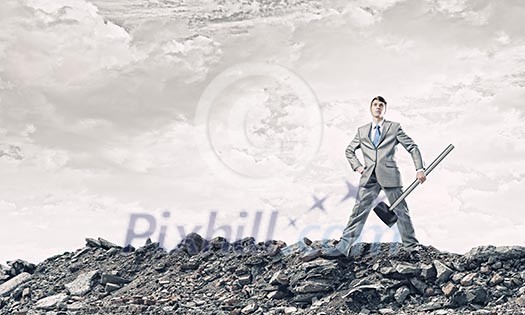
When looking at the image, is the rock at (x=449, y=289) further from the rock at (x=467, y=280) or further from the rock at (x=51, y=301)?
the rock at (x=51, y=301)

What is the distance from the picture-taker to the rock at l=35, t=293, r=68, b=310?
1330 centimetres

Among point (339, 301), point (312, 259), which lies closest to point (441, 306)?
point (339, 301)

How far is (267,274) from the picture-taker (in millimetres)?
12758

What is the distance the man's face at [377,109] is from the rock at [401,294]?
3.17m

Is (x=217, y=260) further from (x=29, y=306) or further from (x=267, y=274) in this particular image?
(x=29, y=306)

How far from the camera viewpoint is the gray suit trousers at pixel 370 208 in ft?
39.8

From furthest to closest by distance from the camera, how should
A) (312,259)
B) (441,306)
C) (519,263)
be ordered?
(312,259), (519,263), (441,306)

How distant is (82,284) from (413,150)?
7.54m

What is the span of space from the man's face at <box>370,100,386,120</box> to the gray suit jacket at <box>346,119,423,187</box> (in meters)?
0.19

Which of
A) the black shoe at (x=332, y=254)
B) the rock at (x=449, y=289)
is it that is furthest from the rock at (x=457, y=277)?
the black shoe at (x=332, y=254)

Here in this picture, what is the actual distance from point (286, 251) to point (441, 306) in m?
3.53

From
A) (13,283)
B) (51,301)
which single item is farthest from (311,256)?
(13,283)

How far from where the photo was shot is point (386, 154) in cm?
1215

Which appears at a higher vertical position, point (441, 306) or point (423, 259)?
point (423, 259)
